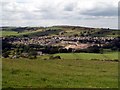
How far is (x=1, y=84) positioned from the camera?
72.5 feet

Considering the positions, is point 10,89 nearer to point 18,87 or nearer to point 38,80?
point 18,87

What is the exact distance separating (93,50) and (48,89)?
8262 cm

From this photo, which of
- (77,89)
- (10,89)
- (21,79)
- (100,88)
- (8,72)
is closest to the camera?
(10,89)

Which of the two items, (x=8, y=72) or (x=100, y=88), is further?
(x=8, y=72)

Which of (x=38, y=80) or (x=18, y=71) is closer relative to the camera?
(x=38, y=80)

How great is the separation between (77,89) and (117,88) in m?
4.00

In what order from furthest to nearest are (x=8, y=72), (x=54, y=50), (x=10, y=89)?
(x=54, y=50) → (x=8, y=72) → (x=10, y=89)

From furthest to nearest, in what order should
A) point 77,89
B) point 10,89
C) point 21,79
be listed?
point 21,79 → point 77,89 → point 10,89

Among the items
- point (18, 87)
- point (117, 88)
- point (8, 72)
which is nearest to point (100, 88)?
point (117, 88)

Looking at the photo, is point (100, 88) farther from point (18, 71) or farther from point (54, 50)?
point (54, 50)

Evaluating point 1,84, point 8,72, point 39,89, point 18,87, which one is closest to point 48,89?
point 39,89

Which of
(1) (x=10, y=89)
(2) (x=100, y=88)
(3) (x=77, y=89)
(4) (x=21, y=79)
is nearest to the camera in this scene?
(1) (x=10, y=89)

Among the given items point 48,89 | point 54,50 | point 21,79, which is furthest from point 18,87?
point 54,50

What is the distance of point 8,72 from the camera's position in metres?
29.6
